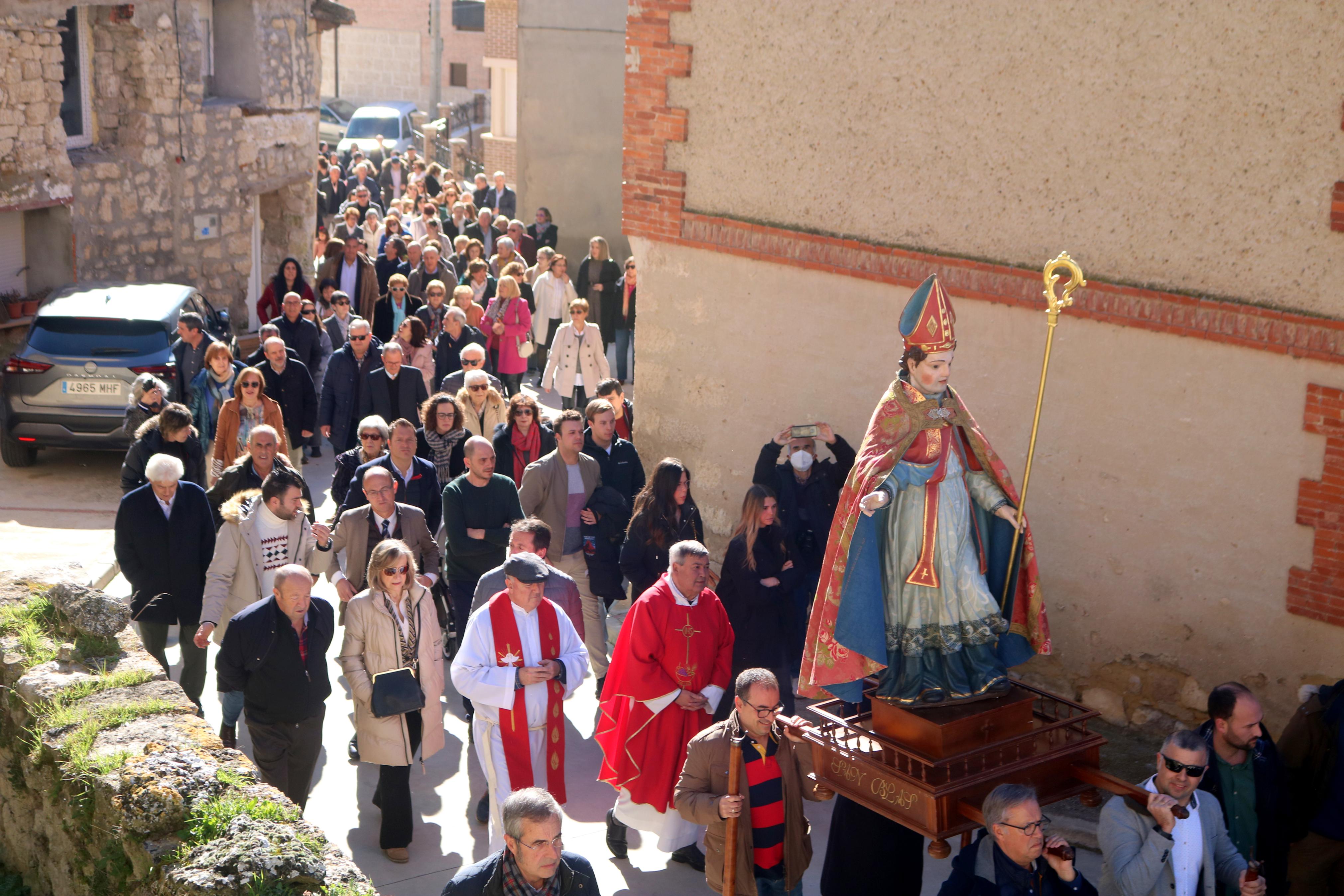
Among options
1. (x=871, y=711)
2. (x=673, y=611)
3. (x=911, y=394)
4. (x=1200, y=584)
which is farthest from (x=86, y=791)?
Answer: (x=1200, y=584)

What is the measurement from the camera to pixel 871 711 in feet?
19.1

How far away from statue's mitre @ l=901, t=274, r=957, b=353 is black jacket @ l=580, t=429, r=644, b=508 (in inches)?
167

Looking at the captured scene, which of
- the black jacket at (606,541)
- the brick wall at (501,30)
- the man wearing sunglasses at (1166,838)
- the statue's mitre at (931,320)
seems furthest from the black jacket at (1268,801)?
the brick wall at (501,30)

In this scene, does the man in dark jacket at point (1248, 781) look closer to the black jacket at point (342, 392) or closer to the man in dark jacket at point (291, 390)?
the black jacket at point (342, 392)

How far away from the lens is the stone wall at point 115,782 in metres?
5.07

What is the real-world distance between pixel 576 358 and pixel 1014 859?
30.1 feet

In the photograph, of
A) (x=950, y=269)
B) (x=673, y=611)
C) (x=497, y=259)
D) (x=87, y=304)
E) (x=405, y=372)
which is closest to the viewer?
(x=673, y=611)

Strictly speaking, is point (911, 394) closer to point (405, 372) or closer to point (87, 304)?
point (405, 372)

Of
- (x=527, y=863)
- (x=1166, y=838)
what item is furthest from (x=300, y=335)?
(x=1166, y=838)

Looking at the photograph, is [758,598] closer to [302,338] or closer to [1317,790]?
[1317,790]

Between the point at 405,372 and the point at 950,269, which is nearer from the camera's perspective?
the point at 950,269

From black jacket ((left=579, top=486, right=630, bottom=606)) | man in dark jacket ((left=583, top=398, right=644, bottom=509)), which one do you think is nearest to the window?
man in dark jacket ((left=583, top=398, right=644, bottom=509))

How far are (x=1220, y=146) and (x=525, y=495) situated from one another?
480cm

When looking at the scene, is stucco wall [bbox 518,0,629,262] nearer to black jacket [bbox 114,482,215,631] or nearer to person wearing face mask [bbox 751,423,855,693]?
person wearing face mask [bbox 751,423,855,693]
